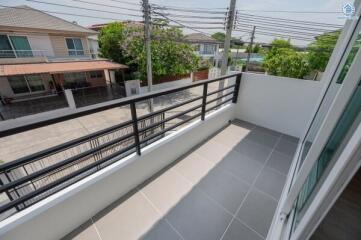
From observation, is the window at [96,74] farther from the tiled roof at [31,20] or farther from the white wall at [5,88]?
the white wall at [5,88]

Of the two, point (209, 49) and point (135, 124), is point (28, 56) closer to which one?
point (135, 124)

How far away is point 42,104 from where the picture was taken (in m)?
8.37

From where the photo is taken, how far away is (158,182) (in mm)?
1791

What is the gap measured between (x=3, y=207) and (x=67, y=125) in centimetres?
685

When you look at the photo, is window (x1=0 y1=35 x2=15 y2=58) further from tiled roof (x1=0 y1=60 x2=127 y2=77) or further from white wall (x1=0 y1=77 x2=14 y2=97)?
white wall (x1=0 y1=77 x2=14 y2=97)

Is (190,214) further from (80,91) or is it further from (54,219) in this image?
(80,91)

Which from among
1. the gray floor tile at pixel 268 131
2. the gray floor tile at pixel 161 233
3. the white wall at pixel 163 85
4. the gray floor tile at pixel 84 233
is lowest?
the white wall at pixel 163 85

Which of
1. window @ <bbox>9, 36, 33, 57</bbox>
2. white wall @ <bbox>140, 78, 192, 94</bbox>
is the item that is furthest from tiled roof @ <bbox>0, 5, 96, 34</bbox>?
white wall @ <bbox>140, 78, 192, 94</bbox>

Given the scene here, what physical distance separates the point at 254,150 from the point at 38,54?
475 inches

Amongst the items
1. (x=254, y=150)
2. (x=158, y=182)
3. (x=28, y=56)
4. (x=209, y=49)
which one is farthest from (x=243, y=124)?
(x=209, y=49)

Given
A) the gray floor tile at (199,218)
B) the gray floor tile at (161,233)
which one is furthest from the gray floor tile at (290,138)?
the gray floor tile at (161,233)

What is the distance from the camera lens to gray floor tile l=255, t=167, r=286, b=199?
1.73 m

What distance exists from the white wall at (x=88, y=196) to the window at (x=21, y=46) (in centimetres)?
1132

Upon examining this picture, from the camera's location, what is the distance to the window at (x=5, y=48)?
8.05 metres
